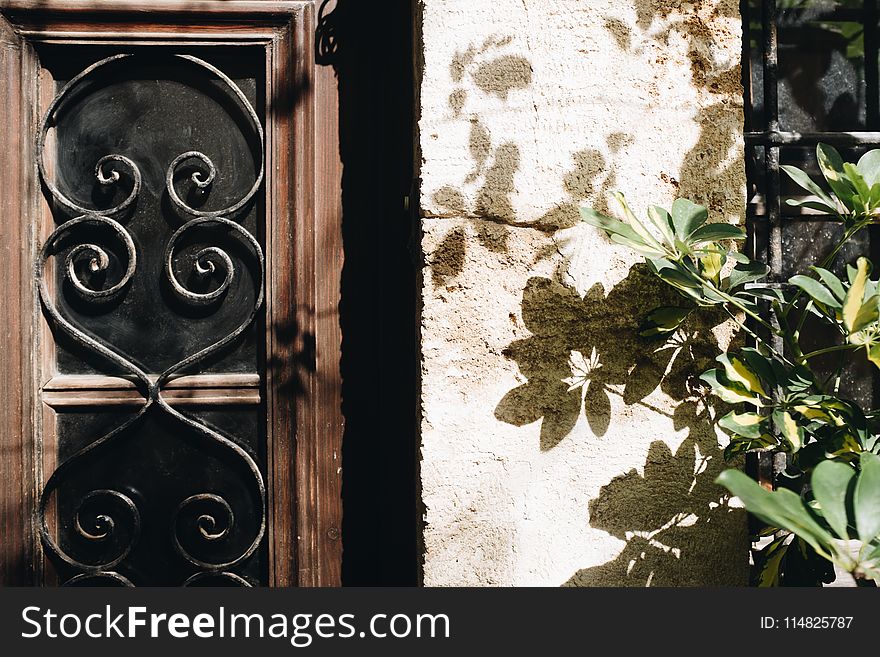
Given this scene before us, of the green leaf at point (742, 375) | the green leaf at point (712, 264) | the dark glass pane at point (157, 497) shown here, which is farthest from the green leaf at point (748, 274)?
the dark glass pane at point (157, 497)

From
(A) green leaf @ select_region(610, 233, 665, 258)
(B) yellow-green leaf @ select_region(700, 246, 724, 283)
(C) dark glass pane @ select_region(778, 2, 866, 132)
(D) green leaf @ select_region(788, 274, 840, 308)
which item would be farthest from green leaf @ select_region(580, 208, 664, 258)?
(C) dark glass pane @ select_region(778, 2, 866, 132)

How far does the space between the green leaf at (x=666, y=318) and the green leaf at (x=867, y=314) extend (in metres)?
0.29

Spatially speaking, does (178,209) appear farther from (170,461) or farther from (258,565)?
(258,565)

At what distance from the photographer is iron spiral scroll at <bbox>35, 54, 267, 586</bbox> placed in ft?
4.74

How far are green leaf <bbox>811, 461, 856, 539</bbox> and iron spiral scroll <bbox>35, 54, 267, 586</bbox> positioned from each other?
1138mm

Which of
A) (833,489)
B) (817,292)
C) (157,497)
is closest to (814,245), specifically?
(817,292)

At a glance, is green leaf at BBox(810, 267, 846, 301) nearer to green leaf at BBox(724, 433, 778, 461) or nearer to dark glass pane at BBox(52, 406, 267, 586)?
green leaf at BBox(724, 433, 778, 461)

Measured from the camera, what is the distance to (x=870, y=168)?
1.16 meters

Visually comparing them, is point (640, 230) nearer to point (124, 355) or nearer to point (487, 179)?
point (487, 179)

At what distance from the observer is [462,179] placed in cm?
128

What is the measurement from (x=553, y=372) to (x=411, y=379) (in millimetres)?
→ 357

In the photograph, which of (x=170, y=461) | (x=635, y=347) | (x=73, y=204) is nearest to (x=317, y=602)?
(x=170, y=461)

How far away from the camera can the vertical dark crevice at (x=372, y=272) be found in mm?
1489

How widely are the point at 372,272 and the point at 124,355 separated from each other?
61 centimetres
